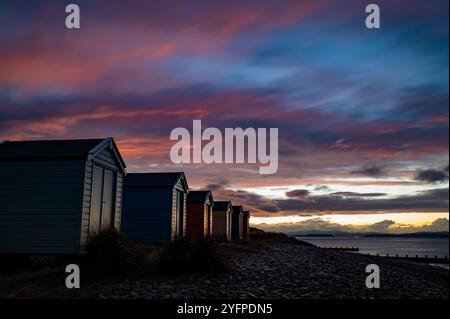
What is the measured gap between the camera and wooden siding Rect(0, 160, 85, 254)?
13148 millimetres

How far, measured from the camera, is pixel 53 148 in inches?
560

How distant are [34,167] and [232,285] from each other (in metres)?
7.82

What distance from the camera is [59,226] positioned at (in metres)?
13.2

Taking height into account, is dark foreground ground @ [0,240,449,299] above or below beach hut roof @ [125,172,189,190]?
below

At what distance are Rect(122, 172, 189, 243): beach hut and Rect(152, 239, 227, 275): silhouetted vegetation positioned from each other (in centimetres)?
901

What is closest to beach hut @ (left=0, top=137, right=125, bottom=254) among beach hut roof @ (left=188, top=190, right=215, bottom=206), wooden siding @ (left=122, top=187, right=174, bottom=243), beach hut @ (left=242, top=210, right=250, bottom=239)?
wooden siding @ (left=122, top=187, right=174, bottom=243)

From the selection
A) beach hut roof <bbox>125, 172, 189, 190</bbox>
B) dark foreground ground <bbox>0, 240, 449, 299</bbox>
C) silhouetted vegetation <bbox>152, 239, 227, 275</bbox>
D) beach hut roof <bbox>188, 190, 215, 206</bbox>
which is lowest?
dark foreground ground <bbox>0, 240, 449, 299</bbox>

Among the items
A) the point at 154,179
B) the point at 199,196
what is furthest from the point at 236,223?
the point at 154,179

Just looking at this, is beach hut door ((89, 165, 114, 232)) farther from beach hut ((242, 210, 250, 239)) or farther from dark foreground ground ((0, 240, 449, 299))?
beach hut ((242, 210, 250, 239))

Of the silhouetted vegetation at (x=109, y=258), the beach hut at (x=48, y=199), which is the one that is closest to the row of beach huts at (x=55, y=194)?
the beach hut at (x=48, y=199)

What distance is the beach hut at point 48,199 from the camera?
1316cm

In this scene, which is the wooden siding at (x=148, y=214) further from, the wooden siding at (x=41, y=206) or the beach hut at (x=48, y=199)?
the wooden siding at (x=41, y=206)
